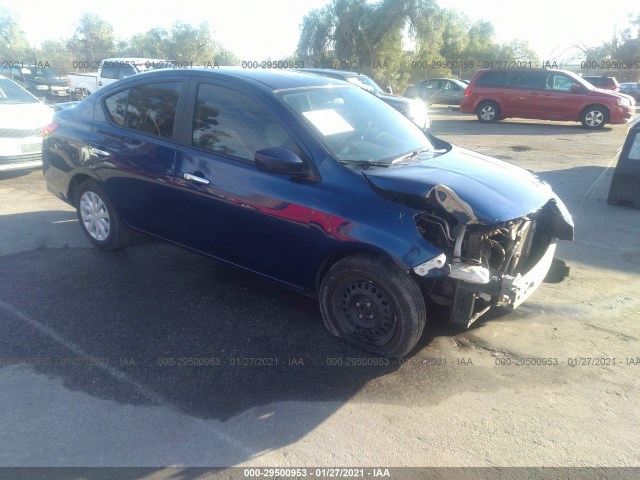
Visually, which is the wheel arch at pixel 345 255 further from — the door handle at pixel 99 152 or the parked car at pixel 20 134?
the parked car at pixel 20 134

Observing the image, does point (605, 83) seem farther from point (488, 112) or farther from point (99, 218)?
point (99, 218)

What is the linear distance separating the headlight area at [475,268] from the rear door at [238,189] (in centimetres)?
89

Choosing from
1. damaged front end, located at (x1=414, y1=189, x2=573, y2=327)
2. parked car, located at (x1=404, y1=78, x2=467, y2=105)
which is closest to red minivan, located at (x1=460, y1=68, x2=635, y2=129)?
parked car, located at (x1=404, y1=78, x2=467, y2=105)

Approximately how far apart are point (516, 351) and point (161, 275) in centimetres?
312

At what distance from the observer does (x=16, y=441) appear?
267 centimetres

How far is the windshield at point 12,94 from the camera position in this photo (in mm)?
9039

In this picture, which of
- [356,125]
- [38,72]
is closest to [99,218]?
[356,125]

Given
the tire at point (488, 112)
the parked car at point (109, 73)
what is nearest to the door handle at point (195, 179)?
the parked car at point (109, 73)

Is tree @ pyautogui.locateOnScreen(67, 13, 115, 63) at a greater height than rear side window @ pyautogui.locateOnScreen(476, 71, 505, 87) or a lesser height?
greater

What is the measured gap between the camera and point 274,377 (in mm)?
3234

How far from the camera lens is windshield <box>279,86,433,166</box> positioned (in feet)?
11.9

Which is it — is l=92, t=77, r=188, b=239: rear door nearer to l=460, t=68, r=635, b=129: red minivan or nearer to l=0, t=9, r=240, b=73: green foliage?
l=460, t=68, r=635, b=129: red minivan

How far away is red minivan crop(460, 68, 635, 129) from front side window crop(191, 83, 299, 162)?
14.5m

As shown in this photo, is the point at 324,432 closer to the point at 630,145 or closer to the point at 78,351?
the point at 78,351
